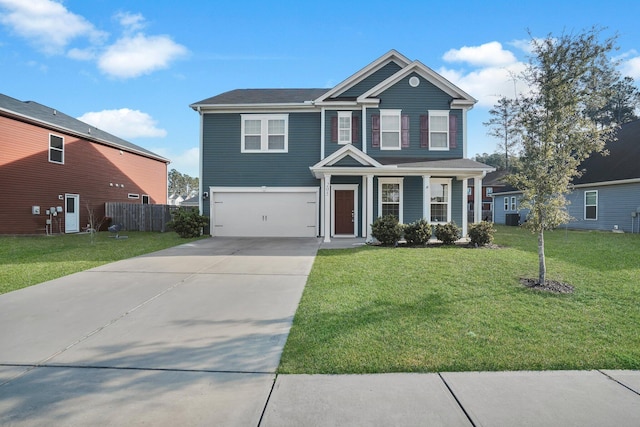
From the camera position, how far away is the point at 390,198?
14.1 metres

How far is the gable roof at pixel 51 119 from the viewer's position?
15455mm

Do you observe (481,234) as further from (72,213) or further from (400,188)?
(72,213)

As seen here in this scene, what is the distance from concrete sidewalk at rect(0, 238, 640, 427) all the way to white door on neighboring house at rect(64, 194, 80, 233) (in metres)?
15.0

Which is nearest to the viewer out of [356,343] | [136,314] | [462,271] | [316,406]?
[316,406]

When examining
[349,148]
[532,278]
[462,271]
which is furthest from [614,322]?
[349,148]

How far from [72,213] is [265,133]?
38.8ft

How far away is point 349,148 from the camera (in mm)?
12695

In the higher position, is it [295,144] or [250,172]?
[295,144]

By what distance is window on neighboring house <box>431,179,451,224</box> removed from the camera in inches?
551

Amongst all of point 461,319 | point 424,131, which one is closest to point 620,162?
point 424,131

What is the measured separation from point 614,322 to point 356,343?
3597 mm

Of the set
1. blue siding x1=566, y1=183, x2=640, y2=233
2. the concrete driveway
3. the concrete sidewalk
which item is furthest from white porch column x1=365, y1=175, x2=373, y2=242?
blue siding x1=566, y1=183, x2=640, y2=233

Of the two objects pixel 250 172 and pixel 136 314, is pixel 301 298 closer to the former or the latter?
pixel 136 314

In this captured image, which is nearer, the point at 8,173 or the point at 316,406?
the point at 316,406
